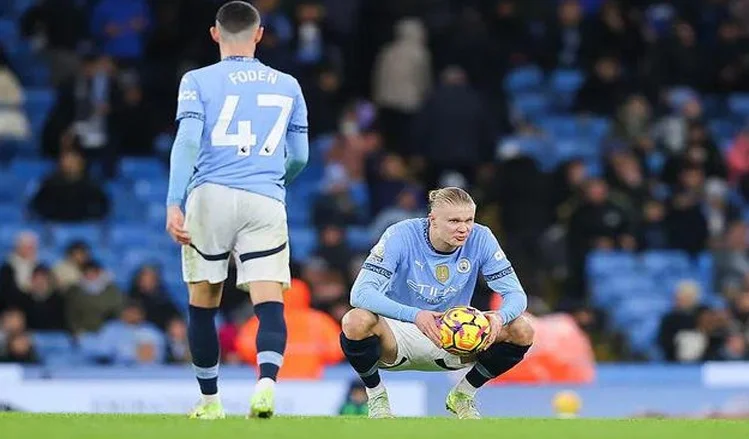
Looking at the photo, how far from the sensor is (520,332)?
34.0ft

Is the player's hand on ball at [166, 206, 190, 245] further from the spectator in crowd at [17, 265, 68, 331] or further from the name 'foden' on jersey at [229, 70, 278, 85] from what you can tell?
the spectator in crowd at [17, 265, 68, 331]

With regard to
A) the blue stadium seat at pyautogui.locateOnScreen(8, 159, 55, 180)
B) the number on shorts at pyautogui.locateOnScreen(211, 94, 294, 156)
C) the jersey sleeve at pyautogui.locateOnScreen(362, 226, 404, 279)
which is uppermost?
the number on shorts at pyautogui.locateOnScreen(211, 94, 294, 156)

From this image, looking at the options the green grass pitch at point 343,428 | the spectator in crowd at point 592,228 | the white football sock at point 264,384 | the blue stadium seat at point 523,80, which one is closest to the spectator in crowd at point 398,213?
the spectator in crowd at point 592,228

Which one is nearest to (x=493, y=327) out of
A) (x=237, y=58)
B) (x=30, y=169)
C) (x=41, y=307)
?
(x=237, y=58)

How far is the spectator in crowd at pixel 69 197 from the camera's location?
19.9 m

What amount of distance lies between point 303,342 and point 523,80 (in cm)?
817

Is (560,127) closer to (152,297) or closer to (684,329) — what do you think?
(684,329)

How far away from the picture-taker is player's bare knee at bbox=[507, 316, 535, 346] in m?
10.3

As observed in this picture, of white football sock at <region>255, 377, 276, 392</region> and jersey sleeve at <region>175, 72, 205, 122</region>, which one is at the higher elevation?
jersey sleeve at <region>175, 72, 205, 122</region>

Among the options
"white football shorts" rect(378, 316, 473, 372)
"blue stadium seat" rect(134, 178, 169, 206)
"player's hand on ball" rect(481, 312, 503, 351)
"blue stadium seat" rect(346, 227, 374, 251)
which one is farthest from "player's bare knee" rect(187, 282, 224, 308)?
"blue stadium seat" rect(134, 178, 169, 206)

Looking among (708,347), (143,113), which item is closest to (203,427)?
(708,347)

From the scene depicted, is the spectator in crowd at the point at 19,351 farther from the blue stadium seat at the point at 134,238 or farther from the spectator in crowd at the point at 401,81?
the spectator in crowd at the point at 401,81

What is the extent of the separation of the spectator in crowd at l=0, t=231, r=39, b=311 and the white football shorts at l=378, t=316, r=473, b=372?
846 cm

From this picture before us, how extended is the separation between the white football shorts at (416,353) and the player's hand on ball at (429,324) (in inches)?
17.3
